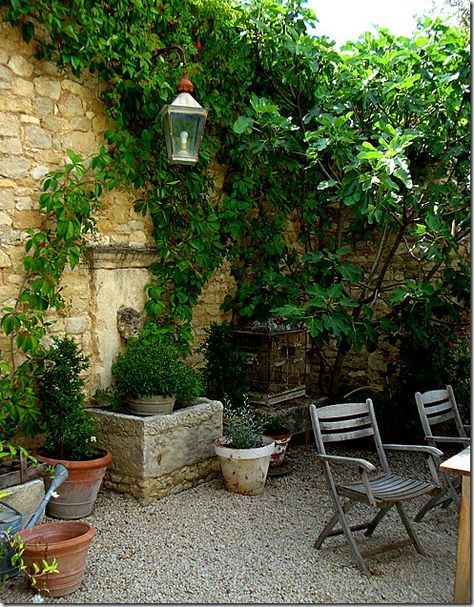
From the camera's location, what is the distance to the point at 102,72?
4664mm

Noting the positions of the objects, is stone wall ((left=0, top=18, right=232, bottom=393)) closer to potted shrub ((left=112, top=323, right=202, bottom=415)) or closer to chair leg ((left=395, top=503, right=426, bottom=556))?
potted shrub ((left=112, top=323, right=202, bottom=415))

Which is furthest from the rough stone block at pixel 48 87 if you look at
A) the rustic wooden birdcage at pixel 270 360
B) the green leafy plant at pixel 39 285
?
the rustic wooden birdcage at pixel 270 360

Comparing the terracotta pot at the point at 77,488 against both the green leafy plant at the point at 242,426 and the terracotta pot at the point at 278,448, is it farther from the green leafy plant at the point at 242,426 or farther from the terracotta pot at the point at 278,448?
the terracotta pot at the point at 278,448

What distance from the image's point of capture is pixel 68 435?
13.8ft

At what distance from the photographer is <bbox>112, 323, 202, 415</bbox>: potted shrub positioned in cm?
460

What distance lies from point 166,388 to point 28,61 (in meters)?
2.30

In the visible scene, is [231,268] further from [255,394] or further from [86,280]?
[86,280]

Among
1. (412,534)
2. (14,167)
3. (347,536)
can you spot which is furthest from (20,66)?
(412,534)

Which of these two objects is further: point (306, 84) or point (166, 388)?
point (306, 84)

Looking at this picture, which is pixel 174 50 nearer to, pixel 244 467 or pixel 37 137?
pixel 37 137

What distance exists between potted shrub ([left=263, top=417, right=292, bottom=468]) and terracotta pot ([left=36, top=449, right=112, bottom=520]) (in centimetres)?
145

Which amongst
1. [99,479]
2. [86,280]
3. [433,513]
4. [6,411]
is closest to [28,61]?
A: [86,280]

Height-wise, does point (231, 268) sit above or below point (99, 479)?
above

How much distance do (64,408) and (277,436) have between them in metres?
1.72
